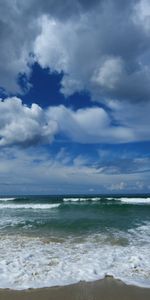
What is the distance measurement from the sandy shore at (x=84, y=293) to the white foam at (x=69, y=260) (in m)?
0.27

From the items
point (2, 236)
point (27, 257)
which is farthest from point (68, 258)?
point (2, 236)

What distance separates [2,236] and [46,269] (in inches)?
209

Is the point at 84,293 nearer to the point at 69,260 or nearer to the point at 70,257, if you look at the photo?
the point at 69,260

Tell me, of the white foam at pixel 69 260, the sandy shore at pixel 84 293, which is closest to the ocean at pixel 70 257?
the white foam at pixel 69 260

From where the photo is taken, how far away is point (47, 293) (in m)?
5.47

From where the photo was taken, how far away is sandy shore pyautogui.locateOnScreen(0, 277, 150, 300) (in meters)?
5.31

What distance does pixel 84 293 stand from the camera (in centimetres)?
549

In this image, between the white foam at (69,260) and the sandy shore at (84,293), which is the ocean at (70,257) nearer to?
the white foam at (69,260)

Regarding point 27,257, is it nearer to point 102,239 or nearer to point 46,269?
point 46,269

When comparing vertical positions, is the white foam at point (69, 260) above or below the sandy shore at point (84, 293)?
above

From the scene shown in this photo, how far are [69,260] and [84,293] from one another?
249cm

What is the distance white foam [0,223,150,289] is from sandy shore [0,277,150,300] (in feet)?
0.90

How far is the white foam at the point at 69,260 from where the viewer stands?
6279 millimetres

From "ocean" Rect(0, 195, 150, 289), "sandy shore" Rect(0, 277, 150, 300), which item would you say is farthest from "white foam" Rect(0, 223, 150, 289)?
"sandy shore" Rect(0, 277, 150, 300)
